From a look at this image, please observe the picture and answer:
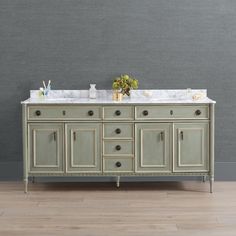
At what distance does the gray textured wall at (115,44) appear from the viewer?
6.04m

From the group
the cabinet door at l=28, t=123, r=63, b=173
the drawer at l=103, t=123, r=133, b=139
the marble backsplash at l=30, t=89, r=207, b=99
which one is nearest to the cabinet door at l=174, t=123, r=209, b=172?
the drawer at l=103, t=123, r=133, b=139

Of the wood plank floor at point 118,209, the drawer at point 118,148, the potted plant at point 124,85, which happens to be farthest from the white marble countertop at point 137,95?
the wood plank floor at point 118,209

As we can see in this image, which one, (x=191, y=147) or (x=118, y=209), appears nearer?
(x=118, y=209)

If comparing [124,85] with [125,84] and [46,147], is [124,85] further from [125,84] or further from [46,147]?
[46,147]

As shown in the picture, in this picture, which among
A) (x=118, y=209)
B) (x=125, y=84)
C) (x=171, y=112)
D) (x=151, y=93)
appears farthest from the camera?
(x=151, y=93)

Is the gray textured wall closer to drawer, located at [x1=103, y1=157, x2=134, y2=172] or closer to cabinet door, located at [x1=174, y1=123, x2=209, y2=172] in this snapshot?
cabinet door, located at [x1=174, y1=123, x2=209, y2=172]

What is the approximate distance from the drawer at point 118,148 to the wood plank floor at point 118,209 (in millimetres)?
361

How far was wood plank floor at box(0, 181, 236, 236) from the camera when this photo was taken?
4.41 metres

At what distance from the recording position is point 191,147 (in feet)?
18.5

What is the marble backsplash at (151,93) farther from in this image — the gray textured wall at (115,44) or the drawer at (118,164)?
the drawer at (118,164)

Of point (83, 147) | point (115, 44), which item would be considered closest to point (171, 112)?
point (83, 147)

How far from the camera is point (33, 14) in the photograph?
6043 millimetres

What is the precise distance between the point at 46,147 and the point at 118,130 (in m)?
0.67

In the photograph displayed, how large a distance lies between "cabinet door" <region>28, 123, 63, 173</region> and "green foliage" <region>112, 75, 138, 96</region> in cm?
68
